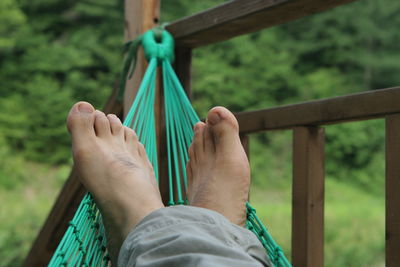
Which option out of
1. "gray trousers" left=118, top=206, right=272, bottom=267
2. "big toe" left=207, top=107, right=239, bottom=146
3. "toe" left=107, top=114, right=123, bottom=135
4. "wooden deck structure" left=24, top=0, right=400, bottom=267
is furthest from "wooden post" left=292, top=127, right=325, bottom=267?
"toe" left=107, top=114, right=123, bottom=135

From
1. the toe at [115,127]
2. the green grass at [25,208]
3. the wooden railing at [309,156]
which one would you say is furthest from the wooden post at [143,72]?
the green grass at [25,208]

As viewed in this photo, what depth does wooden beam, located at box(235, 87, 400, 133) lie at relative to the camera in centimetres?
73

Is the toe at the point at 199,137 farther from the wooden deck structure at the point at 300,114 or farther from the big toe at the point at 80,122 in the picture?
the big toe at the point at 80,122

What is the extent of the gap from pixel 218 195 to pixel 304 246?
0.53 ft

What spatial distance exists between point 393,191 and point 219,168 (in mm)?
325

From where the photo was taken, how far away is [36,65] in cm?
838

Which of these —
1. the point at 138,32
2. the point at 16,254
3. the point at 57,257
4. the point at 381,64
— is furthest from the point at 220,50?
the point at 57,257

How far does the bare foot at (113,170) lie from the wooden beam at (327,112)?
0.22 meters

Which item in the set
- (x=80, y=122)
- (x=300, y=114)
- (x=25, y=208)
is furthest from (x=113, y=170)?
(x=25, y=208)

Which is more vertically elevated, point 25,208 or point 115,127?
point 115,127

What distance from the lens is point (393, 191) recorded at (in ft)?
2.33

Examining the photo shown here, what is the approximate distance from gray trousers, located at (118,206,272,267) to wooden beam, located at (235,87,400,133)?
248mm

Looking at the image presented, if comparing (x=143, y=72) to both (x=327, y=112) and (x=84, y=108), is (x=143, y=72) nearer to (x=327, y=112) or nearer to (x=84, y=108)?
(x=84, y=108)

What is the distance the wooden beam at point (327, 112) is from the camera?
0.73 m
